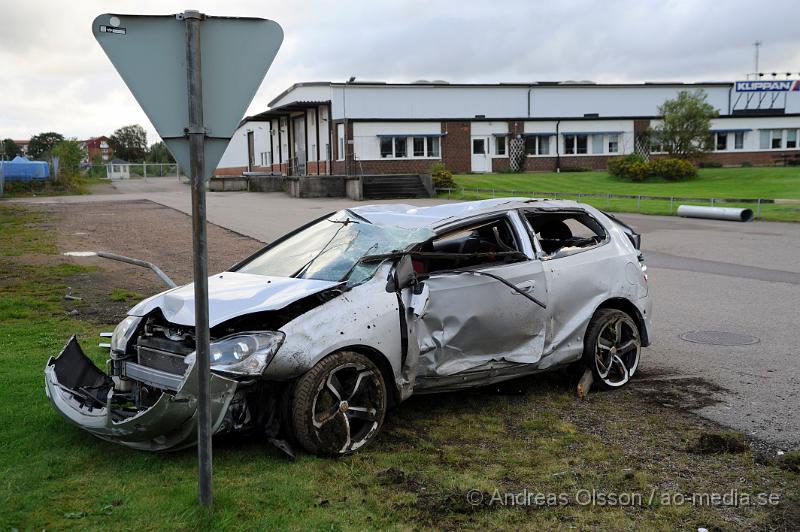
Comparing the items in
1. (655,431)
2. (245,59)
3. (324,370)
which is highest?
(245,59)

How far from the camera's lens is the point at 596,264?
22.4 ft

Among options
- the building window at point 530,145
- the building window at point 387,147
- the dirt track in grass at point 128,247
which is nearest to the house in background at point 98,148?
the building window at point 387,147

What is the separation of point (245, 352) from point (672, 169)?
139 ft

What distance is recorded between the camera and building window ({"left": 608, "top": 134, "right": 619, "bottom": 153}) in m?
55.1

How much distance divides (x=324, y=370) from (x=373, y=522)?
1.10 meters

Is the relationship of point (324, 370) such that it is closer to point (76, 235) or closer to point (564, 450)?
point (564, 450)

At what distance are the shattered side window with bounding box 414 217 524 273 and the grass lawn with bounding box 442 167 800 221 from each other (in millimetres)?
21627

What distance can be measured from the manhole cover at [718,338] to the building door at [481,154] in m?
44.5

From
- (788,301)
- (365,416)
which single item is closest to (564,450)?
(365,416)

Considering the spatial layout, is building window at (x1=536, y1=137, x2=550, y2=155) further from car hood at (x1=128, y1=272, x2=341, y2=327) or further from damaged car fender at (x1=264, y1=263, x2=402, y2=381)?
damaged car fender at (x1=264, y1=263, x2=402, y2=381)

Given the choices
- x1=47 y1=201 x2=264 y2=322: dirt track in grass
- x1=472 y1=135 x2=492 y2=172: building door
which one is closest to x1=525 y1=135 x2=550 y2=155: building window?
x1=472 y1=135 x2=492 y2=172: building door

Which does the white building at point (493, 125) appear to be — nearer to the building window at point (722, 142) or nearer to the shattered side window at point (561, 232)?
the building window at point (722, 142)

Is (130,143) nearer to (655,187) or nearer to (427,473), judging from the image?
(655,187)

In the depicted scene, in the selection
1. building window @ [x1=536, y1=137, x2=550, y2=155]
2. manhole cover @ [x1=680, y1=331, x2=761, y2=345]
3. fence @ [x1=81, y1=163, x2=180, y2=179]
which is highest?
building window @ [x1=536, y1=137, x2=550, y2=155]
